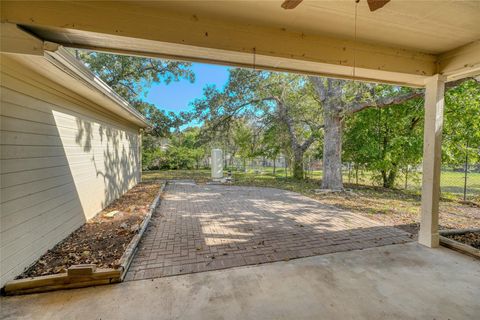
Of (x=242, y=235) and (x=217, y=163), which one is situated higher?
(x=217, y=163)

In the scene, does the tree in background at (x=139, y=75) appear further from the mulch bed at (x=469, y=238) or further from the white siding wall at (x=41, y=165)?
the mulch bed at (x=469, y=238)

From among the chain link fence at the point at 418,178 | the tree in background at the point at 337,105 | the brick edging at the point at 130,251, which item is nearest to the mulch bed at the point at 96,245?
the brick edging at the point at 130,251

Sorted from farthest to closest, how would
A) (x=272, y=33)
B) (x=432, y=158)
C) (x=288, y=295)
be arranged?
(x=432, y=158), (x=272, y=33), (x=288, y=295)

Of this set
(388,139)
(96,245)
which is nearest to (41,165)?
(96,245)

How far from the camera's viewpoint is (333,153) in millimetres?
8523

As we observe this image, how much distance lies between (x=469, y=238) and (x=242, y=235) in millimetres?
3743

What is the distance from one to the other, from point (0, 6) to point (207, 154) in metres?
18.5

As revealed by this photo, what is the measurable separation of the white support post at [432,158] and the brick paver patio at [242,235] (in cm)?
42

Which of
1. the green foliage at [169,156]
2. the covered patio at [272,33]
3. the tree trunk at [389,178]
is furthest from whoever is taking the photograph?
the green foliage at [169,156]

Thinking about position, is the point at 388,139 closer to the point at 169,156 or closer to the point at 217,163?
the point at 217,163

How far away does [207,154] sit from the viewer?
20156 millimetres

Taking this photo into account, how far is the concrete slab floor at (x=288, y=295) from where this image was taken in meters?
1.96

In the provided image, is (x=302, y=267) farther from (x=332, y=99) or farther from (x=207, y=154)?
(x=207, y=154)

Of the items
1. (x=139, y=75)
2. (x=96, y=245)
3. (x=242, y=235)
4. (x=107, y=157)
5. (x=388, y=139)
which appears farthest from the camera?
(x=139, y=75)
